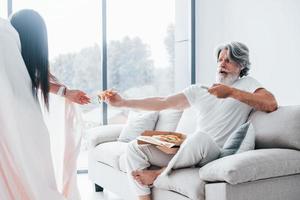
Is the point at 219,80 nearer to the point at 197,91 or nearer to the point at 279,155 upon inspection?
the point at 197,91

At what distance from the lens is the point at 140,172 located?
2.52 metres

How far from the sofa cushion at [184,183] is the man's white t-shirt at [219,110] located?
1.30 feet

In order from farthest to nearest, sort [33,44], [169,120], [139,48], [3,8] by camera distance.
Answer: [139,48], [3,8], [169,120], [33,44]

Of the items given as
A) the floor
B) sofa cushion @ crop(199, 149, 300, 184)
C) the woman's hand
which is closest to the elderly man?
sofa cushion @ crop(199, 149, 300, 184)

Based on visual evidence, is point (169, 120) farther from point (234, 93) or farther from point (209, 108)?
point (234, 93)

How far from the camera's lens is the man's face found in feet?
9.37

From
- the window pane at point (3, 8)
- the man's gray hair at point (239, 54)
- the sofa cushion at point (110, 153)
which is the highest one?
the window pane at point (3, 8)

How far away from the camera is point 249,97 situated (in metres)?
2.54

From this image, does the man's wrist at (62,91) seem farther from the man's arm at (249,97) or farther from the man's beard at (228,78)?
the man's beard at (228,78)

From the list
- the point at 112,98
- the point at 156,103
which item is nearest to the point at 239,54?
the point at 156,103

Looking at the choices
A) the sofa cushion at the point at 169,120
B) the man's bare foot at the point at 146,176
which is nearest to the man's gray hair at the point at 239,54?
the sofa cushion at the point at 169,120

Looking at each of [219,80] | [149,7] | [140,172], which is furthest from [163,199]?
[149,7]

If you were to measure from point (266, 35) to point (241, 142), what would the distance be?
1.88 metres

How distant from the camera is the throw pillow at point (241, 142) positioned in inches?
92.7
